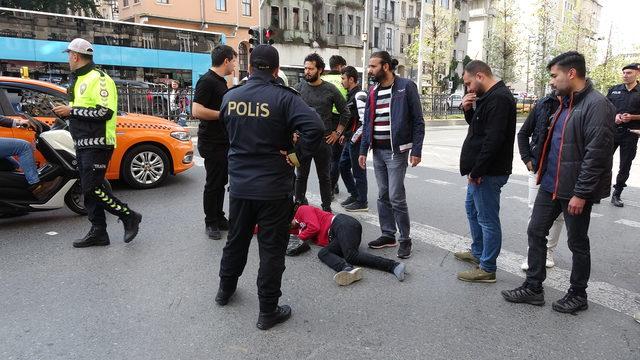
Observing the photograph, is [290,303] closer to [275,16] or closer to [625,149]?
[625,149]

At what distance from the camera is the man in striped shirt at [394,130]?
14.6ft

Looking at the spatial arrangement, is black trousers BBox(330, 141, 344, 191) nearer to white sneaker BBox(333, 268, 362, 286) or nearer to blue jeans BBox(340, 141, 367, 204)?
blue jeans BBox(340, 141, 367, 204)

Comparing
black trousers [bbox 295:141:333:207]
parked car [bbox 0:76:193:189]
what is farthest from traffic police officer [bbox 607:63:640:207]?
parked car [bbox 0:76:193:189]

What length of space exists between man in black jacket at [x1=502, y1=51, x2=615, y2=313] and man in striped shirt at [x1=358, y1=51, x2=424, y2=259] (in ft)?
3.82

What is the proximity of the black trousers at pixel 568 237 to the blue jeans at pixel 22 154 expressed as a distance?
5039mm

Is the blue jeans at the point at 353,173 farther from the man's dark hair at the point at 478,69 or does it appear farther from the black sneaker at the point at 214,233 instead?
the man's dark hair at the point at 478,69

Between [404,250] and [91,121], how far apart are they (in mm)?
3181

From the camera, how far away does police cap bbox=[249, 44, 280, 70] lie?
10.2ft

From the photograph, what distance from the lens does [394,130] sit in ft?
14.6

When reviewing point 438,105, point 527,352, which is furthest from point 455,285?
point 438,105

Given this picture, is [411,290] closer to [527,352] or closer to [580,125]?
[527,352]

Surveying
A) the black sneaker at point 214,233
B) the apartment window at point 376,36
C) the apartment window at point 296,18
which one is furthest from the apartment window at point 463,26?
the black sneaker at point 214,233

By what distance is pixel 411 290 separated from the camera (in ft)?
12.7

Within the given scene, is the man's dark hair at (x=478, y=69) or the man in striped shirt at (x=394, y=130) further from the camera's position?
the man in striped shirt at (x=394, y=130)
